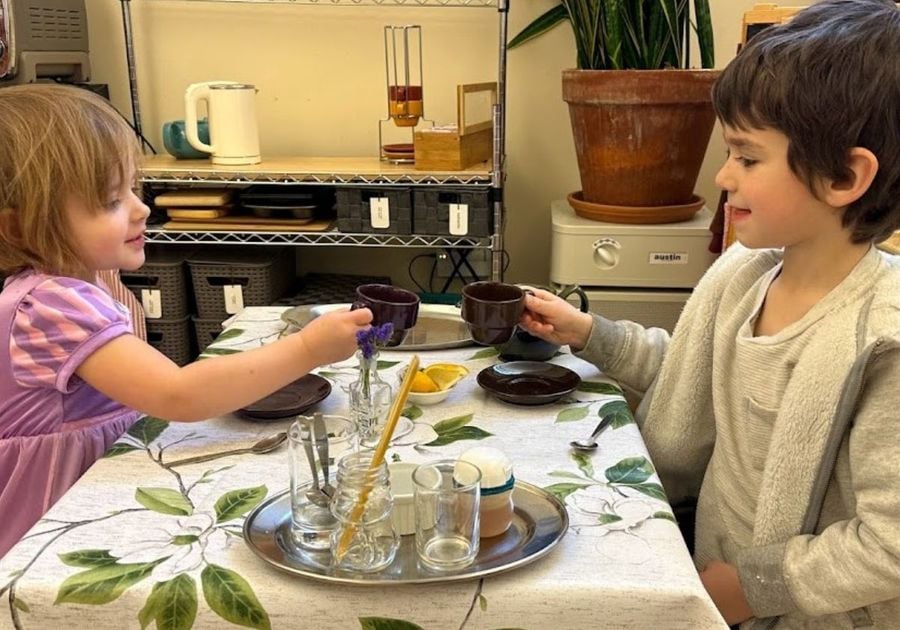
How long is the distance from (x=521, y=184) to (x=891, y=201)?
158 cm

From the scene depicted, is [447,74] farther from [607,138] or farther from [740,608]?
[740,608]

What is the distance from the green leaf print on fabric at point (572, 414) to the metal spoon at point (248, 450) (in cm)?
33

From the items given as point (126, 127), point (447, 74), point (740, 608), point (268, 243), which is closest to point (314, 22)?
point (447, 74)

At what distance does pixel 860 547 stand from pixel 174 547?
0.65 m

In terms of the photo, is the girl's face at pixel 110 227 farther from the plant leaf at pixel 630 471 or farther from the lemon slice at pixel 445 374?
the plant leaf at pixel 630 471

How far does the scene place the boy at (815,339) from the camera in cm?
86

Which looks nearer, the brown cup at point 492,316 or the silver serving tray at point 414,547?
the silver serving tray at point 414,547

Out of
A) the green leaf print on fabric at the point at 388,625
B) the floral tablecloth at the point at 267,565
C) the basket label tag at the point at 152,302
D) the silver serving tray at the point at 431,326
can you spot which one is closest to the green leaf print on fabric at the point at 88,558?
the floral tablecloth at the point at 267,565

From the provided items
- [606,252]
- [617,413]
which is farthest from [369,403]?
[606,252]

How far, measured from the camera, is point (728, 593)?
0.92 meters

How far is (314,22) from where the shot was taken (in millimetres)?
2361

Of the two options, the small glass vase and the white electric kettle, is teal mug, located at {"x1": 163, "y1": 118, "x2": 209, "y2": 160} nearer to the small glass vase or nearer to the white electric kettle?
the white electric kettle

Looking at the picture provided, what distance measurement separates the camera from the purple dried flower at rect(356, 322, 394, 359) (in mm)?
957

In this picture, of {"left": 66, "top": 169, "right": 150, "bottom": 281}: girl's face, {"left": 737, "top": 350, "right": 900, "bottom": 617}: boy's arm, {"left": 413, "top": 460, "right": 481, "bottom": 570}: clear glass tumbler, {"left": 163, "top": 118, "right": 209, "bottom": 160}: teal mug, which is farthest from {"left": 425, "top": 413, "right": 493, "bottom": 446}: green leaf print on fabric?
{"left": 163, "top": 118, "right": 209, "bottom": 160}: teal mug
